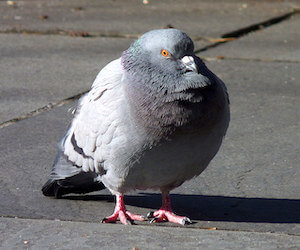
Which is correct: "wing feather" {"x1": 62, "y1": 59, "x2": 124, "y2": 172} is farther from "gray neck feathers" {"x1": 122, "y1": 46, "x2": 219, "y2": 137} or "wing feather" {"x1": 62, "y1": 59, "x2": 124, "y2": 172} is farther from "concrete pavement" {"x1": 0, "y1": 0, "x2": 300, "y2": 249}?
"concrete pavement" {"x1": 0, "y1": 0, "x2": 300, "y2": 249}

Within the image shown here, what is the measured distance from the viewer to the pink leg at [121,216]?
413 cm

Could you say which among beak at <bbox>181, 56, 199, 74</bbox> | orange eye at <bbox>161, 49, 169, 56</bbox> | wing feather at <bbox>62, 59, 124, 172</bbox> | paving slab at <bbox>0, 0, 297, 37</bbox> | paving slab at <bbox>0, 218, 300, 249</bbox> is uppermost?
orange eye at <bbox>161, 49, 169, 56</bbox>

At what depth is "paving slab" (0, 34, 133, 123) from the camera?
6570 mm

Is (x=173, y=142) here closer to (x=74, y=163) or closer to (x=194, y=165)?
(x=194, y=165)

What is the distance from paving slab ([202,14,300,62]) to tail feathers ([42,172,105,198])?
396 centimetres

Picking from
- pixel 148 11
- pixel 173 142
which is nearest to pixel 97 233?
pixel 173 142

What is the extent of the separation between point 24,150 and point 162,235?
70.4 inches

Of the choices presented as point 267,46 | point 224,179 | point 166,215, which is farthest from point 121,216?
point 267,46

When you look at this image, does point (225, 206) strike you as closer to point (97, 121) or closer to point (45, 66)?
point (97, 121)

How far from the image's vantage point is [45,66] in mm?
7699

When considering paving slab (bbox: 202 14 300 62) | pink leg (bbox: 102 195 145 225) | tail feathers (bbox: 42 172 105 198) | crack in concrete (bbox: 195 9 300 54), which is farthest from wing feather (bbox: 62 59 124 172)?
crack in concrete (bbox: 195 9 300 54)

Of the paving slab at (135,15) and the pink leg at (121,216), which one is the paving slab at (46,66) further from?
the pink leg at (121,216)

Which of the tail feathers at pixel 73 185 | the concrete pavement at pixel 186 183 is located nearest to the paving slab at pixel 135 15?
the concrete pavement at pixel 186 183

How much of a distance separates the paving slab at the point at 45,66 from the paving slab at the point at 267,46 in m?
1.23
